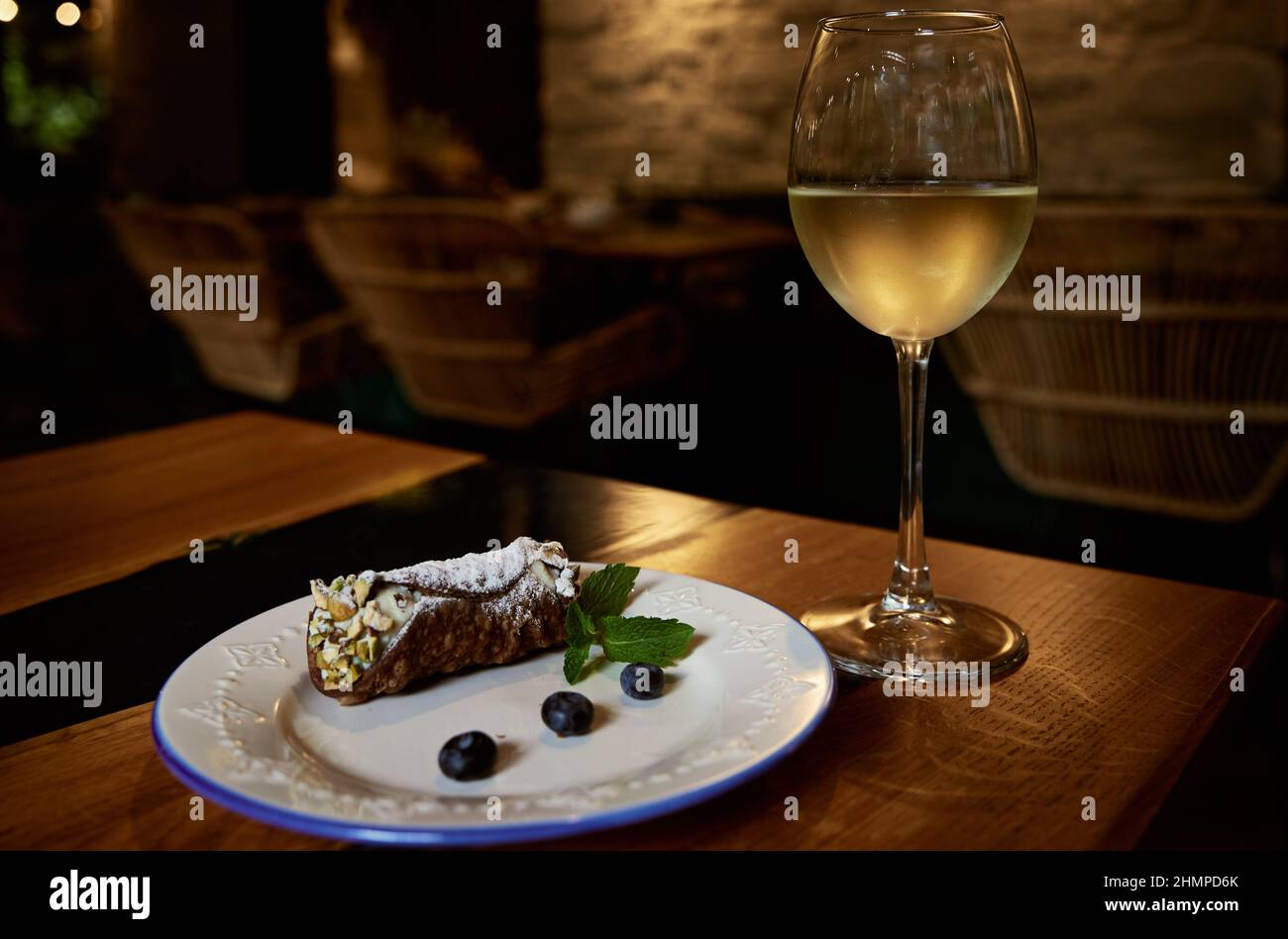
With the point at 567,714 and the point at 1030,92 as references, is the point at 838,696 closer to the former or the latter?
the point at 567,714

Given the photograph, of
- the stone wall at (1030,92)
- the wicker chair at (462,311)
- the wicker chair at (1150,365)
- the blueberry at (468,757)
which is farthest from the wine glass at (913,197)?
the stone wall at (1030,92)

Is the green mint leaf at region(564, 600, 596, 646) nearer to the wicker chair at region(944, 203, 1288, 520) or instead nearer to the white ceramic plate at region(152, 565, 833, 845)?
the white ceramic plate at region(152, 565, 833, 845)

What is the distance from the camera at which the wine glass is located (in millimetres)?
664

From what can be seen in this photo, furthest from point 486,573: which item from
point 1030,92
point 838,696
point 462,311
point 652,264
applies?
point 1030,92

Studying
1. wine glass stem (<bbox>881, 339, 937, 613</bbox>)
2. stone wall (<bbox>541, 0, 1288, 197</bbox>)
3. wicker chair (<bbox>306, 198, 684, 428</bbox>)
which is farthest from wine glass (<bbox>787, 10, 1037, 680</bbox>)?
stone wall (<bbox>541, 0, 1288, 197</bbox>)

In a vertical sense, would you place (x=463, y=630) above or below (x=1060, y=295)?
below

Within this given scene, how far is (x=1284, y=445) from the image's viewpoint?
183 cm

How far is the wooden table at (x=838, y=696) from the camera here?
504 mm

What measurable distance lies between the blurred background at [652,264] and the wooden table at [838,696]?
197 mm

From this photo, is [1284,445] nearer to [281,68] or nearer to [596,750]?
[596,750]

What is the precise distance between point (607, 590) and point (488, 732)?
134 mm

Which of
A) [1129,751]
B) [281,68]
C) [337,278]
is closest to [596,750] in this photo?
[1129,751]

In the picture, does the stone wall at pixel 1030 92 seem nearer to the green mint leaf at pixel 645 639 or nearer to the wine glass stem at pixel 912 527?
the wine glass stem at pixel 912 527
